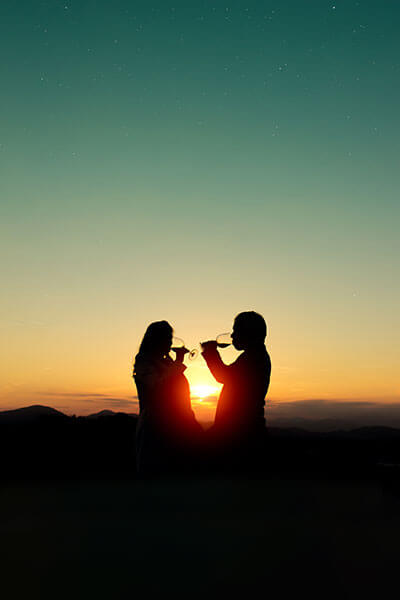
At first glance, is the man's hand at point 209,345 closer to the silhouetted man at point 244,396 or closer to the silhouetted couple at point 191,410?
the silhouetted couple at point 191,410

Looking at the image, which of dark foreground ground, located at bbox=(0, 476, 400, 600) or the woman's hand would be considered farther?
the woman's hand

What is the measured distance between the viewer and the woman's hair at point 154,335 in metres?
7.07

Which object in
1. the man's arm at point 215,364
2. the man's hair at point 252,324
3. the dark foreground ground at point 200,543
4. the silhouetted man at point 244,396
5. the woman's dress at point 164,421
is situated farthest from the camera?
the woman's dress at point 164,421

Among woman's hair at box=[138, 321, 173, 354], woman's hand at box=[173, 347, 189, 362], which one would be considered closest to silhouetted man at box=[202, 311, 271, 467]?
woman's hand at box=[173, 347, 189, 362]

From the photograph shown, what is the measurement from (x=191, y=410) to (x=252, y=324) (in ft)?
4.97

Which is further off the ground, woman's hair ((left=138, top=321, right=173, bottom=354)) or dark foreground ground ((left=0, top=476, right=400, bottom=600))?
woman's hair ((left=138, top=321, right=173, bottom=354))

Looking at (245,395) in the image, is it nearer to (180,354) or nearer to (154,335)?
(180,354)

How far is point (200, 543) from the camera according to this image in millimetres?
3615

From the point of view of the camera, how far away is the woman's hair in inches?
278

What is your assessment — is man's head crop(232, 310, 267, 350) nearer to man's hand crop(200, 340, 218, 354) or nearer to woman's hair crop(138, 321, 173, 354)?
man's hand crop(200, 340, 218, 354)

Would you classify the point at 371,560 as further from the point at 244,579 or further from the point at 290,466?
the point at 290,466

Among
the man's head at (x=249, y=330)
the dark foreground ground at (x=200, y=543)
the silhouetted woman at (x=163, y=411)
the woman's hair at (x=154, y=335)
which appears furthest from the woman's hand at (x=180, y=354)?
the dark foreground ground at (x=200, y=543)

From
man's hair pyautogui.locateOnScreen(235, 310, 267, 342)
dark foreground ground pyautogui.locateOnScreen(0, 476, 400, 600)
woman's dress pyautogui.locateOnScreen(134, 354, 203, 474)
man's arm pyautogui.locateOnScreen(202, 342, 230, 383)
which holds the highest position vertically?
man's hair pyautogui.locateOnScreen(235, 310, 267, 342)

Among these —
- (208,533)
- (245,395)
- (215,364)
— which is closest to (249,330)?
(215,364)
